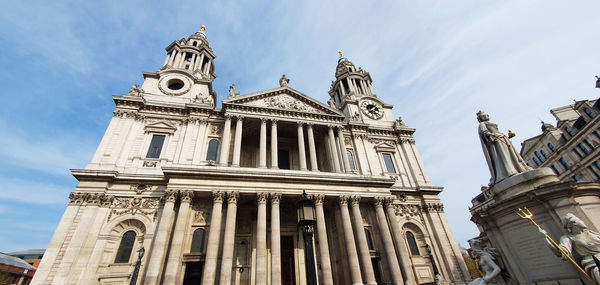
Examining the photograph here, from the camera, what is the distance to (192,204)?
16.0 m

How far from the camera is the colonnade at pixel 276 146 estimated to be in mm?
18781

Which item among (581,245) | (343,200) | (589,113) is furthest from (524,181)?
(589,113)

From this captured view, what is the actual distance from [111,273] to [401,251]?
56.4 feet

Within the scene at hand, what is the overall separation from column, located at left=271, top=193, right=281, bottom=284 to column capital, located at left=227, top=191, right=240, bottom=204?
2.20 m

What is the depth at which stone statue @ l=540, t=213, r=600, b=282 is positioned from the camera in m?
5.07

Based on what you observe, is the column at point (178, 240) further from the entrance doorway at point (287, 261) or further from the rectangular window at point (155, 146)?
the entrance doorway at point (287, 261)

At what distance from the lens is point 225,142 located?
19.2 metres

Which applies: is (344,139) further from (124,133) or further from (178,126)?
(124,133)

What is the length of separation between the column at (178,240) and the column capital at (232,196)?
2156 millimetres

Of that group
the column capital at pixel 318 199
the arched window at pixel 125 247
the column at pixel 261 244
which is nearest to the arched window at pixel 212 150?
the column at pixel 261 244

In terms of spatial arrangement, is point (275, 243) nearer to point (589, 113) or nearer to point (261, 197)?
point (261, 197)

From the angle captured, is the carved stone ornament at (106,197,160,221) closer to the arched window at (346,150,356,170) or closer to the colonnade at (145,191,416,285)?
the colonnade at (145,191,416,285)

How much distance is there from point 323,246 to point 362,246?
259cm

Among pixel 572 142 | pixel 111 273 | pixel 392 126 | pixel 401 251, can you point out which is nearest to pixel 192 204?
pixel 111 273
